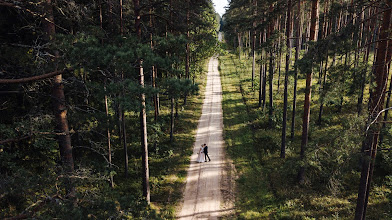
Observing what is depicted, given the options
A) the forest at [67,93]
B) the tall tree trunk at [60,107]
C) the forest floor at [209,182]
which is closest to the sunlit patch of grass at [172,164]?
the forest floor at [209,182]

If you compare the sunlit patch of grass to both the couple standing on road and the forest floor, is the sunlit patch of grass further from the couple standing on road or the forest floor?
the couple standing on road

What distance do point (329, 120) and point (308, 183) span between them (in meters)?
10.6

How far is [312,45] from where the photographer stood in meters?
9.59

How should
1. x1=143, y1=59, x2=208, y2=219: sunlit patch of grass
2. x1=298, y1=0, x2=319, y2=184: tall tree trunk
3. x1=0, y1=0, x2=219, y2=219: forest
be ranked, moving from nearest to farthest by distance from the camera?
x1=0, y1=0, x2=219, y2=219: forest < x1=298, y1=0, x2=319, y2=184: tall tree trunk < x1=143, y1=59, x2=208, y2=219: sunlit patch of grass

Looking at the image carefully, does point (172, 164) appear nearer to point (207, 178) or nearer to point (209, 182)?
point (207, 178)

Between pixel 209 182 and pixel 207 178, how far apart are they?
440 mm

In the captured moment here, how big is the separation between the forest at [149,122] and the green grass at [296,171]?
8 cm

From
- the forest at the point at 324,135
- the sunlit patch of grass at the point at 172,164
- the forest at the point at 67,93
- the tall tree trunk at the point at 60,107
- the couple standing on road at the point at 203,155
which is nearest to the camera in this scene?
the forest at the point at 67,93

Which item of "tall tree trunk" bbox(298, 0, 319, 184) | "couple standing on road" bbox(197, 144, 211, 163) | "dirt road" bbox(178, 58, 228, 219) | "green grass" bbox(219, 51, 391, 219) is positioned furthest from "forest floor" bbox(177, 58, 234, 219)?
"tall tree trunk" bbox(298, 0, 319, 184)

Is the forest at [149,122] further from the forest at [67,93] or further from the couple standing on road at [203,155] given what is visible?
the couple standing on road at [203,155]

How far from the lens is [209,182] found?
1495cm

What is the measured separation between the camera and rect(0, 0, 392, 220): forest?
269 inches

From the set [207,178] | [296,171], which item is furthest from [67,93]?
[296,171]

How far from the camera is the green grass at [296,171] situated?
895cm
